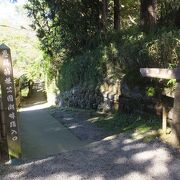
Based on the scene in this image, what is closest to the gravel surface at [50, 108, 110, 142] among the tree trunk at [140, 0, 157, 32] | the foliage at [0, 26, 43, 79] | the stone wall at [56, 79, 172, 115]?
the stone wall at [56, 79, 172, 115]

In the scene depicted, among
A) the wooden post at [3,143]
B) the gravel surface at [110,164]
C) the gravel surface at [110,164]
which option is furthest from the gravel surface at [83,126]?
the wooden post at [3,143]

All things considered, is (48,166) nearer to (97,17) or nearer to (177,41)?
(177,41)

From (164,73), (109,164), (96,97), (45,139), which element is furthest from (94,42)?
(109,164)

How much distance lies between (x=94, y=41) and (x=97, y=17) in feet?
4.78

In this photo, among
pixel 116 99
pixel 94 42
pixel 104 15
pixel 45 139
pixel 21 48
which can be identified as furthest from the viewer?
pixel 21 48

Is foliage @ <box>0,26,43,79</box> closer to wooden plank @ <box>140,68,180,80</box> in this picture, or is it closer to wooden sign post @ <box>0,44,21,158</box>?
wooden sign post @ <box>0,44,21,158</box>

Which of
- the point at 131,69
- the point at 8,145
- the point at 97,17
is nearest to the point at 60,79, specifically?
the point at 97,17

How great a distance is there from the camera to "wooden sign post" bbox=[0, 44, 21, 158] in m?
5.24

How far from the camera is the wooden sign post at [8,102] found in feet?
17.2

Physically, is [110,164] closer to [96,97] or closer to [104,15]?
[96,97]

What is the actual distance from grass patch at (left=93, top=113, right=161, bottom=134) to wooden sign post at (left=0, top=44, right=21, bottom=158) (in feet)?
7.53

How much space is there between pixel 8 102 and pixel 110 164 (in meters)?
1.81

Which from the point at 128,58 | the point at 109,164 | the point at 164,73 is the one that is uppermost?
the point at 128,58

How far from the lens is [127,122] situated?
7934mm
